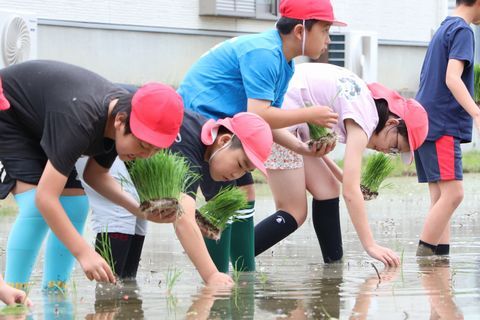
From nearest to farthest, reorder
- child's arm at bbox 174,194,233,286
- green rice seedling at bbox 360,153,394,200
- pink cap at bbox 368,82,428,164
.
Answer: child's arm at bbox 174,194,233,286 → pink cap at bbox 368,82,428,164 → green rice seedling at bbox 360,153,394,200

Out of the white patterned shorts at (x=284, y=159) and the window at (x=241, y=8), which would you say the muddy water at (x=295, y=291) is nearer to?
the white patterned shorts at (x=284, y=159)

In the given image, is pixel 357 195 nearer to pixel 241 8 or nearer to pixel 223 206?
pixel 223 206

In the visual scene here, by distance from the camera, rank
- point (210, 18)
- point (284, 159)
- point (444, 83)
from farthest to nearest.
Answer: point (210, 18)
point (444, 83)
point (284, 159)

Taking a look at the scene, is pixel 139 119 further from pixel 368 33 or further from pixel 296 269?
pixel 368 33

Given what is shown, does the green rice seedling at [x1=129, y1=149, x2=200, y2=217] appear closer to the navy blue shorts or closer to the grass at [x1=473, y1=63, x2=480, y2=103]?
the navy blue shorts

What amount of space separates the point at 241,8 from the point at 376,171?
13618mm

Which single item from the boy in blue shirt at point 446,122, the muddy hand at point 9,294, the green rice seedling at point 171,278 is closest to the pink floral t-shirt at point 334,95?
the boy in blue shirt at point 446,122

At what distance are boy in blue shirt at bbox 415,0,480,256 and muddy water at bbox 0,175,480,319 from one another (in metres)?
0.22

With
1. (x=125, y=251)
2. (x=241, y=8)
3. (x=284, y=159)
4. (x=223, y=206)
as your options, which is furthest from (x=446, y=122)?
(x=241, y=8)

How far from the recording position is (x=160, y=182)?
546 centimetres

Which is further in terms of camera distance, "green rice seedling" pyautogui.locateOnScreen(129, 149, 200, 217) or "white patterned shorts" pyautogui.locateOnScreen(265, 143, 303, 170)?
"white patterned shorts" pyautogui.locateOnScreen(265, 143, 303, 170)

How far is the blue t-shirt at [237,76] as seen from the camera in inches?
243

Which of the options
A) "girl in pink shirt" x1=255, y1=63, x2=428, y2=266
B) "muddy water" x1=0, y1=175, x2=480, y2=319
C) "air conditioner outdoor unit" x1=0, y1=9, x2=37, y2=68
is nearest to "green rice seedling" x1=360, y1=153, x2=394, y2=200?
"girl in pink shirt" x1=255, y1=63, x2=428, y2=266

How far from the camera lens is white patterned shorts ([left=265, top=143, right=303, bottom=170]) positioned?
701 centimetres
